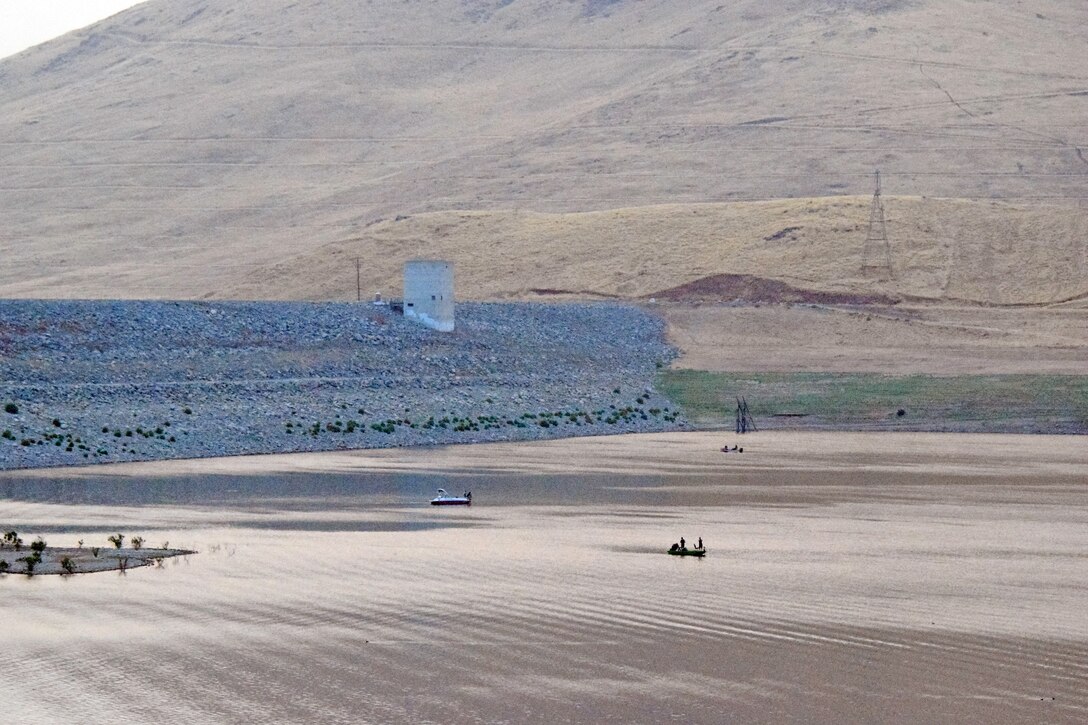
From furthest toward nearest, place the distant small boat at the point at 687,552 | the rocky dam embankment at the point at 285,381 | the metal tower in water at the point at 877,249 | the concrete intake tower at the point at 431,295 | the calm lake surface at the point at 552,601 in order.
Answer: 1. the metal tower in water at the point at 877,249
2. the concrete intake tower at the point at 431,295
3. the rocky dam embankment at the point at 285,381
4. the distant small boat at the point at 687,552
5. the calm lake surface at the point at 552,601

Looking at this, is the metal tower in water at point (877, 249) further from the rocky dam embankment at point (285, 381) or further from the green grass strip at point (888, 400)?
the green grass strip at point (888, 400)

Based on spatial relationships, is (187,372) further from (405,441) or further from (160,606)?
(160,606)

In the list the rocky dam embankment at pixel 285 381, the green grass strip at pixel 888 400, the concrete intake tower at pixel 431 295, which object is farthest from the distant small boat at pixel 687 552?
the concrete intake tower at pixel 431 295

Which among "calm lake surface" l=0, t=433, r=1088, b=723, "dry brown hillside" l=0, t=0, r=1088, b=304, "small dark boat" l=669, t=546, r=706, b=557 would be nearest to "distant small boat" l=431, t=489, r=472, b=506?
"calm lake surface" l=0, t=433, r=1088, b=723

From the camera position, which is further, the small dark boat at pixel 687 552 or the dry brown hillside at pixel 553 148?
the dry brown hillside at pixel 553 148

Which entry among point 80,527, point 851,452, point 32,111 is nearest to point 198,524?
point 80,527

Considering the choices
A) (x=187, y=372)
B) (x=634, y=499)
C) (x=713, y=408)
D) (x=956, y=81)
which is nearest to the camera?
(x=634, y=499)
